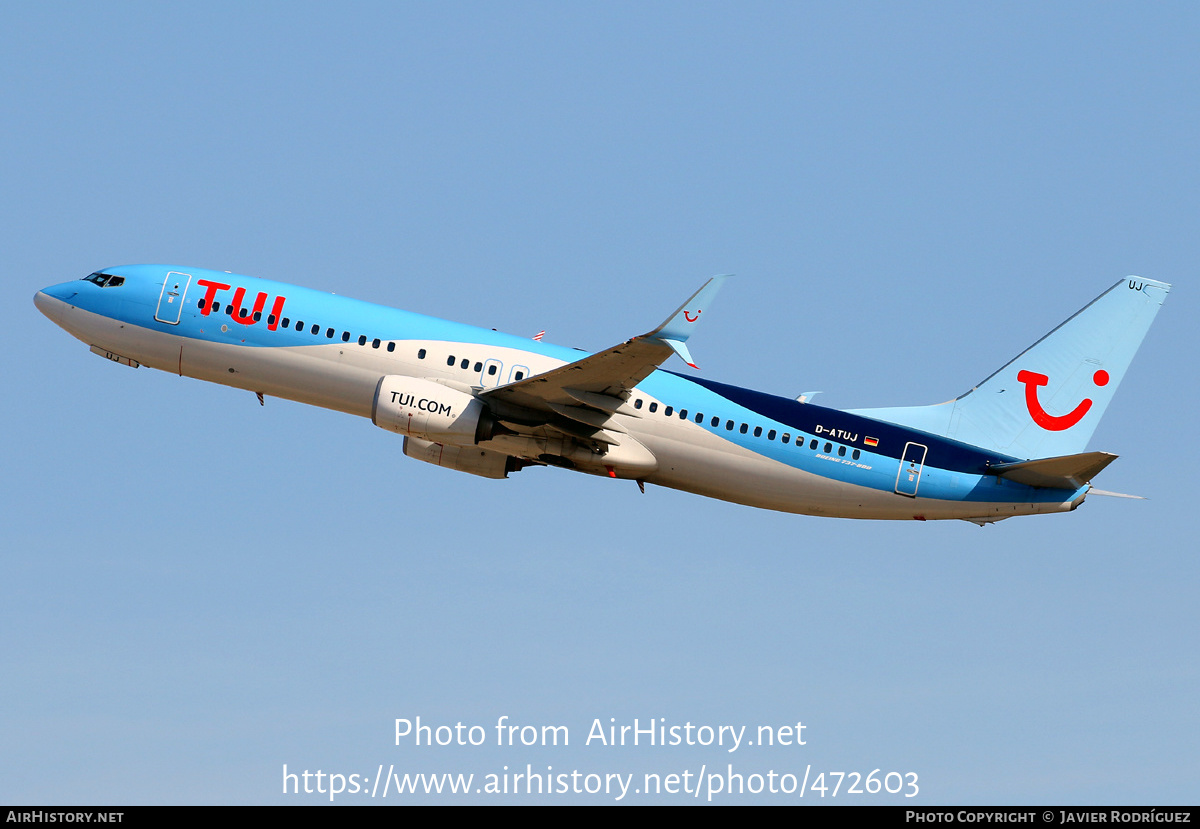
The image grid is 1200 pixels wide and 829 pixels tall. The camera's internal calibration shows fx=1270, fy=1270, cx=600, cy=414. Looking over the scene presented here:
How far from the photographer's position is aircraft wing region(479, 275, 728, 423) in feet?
112

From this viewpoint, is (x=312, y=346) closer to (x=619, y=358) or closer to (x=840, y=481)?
(x=619, y=358)

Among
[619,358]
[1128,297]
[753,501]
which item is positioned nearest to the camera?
[619,358]

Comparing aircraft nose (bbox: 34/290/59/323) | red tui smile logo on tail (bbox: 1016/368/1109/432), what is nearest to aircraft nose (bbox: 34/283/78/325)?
aircraft nose (bbox: 34/290/59/323)

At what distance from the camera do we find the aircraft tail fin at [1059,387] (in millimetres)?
43438

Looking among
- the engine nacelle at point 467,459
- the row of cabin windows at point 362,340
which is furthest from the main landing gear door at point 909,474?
the row of cabin windows at point 362,340

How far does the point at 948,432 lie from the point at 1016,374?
3761mm

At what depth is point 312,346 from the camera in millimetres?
40312

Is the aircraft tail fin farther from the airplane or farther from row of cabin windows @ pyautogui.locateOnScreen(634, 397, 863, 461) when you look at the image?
row of cabin windows @ pyautogui.locateOnScreen(634, 397, 863, 461)

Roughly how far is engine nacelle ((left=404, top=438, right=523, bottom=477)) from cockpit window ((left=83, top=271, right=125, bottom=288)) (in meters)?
11.0

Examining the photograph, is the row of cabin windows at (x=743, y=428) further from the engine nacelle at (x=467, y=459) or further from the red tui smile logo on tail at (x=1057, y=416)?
the red tui smile logo on tail at (x=1057, y=416)

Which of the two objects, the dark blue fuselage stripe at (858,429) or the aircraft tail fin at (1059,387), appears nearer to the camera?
the dark blue fuselage stripe at (858,429)

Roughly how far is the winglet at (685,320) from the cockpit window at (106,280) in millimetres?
18694

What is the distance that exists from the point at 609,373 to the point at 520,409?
3555 millimetres

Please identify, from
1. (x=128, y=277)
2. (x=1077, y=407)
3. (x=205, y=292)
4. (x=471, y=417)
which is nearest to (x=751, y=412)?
(x=471, y=417)
